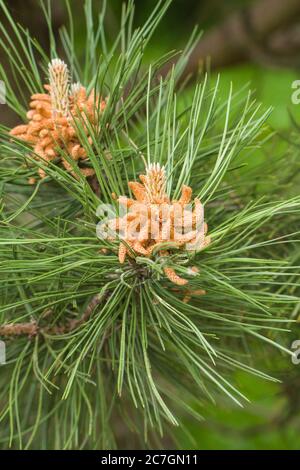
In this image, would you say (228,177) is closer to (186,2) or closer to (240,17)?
(240,17)

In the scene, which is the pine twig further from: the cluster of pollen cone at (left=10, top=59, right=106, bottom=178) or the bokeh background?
the bokeh background

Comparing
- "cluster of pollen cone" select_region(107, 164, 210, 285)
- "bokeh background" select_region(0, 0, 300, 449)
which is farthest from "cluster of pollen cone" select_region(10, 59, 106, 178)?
"bokeh background" select_region(0, 0, 300, 449)

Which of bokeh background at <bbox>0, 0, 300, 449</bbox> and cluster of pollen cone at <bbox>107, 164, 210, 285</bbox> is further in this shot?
bokeh background at <bbox>0, 0, 300, 449</bbox>

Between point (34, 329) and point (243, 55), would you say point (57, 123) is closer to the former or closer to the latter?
point (34, 329)

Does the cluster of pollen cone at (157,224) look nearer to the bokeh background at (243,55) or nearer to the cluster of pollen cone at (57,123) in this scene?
the cluster of pollen cone at (57,123)

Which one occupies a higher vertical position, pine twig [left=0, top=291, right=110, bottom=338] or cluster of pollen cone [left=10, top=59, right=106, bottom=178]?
cluster of pollen cone [left=10, top=59, right=106, bottom=178]
